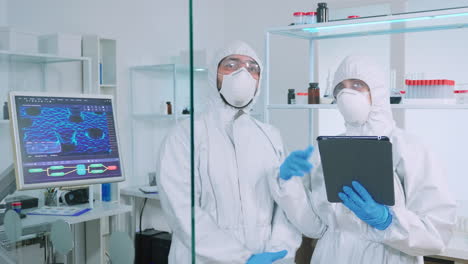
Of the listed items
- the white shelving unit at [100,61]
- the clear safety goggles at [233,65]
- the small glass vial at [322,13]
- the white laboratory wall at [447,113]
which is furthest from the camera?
the white laboratory wall at [447,113]

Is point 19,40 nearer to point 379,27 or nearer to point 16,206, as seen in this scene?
point 16,206

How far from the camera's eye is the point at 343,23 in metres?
2.16

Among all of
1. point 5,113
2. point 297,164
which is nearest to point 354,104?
point 297,164

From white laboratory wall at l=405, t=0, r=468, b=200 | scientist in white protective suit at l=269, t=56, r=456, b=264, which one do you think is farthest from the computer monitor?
white laboratory wall at l=405, t=0, r=468, b=200

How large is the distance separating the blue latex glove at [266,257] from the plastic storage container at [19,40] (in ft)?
2.67

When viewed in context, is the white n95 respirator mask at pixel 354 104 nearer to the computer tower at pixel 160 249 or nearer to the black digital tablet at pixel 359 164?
the black digital tablet at pixel 359 164

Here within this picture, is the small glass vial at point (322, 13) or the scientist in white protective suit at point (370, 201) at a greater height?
the small glass vial at point (322, 13)

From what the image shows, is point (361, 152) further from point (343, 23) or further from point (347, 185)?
point (343, 23)

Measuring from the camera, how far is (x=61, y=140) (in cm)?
57

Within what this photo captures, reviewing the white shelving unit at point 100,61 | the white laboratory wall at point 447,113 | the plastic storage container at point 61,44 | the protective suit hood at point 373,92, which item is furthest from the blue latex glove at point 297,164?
the white laboratory wall at point 447,113

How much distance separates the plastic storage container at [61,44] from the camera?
0.61 m

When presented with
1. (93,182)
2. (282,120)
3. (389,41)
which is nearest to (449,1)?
(389,41)

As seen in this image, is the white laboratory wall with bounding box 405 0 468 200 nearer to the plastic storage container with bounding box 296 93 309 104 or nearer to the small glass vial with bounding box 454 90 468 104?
the small glass vial with bounding box 454 90 468 104

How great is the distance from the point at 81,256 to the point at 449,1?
3036mm
